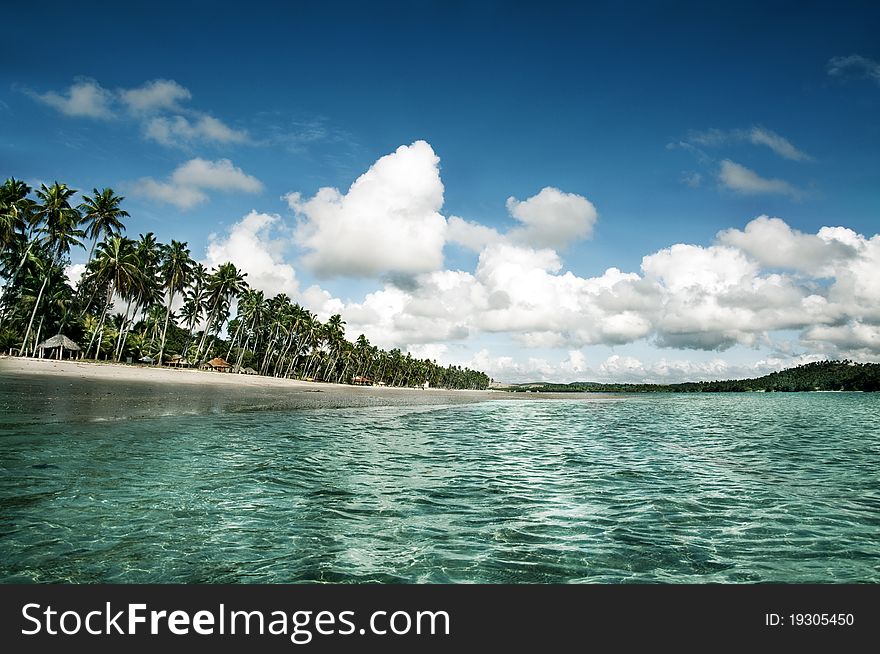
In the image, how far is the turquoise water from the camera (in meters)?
7.21

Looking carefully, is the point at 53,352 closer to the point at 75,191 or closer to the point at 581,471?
the point at 75,191

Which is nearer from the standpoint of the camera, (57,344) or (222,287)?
(57,344)

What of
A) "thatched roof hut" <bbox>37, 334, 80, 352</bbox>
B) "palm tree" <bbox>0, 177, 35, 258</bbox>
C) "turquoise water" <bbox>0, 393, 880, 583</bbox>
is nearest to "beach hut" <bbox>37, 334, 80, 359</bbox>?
"thatched roof hut" <bbox>37, 334, 80, 352</bbox>

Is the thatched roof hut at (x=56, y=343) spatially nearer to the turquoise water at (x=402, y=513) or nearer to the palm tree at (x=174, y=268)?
the palm tree at (x=174, y=268)

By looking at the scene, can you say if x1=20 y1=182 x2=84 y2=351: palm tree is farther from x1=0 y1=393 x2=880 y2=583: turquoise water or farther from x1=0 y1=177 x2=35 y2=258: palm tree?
x1=0 y1=393 x2=880 y2=583: turquoise water

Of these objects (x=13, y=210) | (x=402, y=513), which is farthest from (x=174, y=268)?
(x=402, y=513)

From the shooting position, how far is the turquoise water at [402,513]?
7211 millimetres

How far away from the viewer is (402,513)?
403 inches

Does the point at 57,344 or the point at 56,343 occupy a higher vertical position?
the point at 56,343

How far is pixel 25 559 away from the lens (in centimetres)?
665

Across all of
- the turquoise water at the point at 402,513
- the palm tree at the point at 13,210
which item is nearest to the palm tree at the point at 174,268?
the palm tree at the point at 13,210

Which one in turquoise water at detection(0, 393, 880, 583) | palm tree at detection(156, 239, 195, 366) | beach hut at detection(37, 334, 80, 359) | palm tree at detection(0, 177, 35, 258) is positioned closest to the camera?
turquoise water at detection(0, 393, 880, 583)

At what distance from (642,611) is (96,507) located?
9673mm

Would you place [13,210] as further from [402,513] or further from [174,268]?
[402,513]
